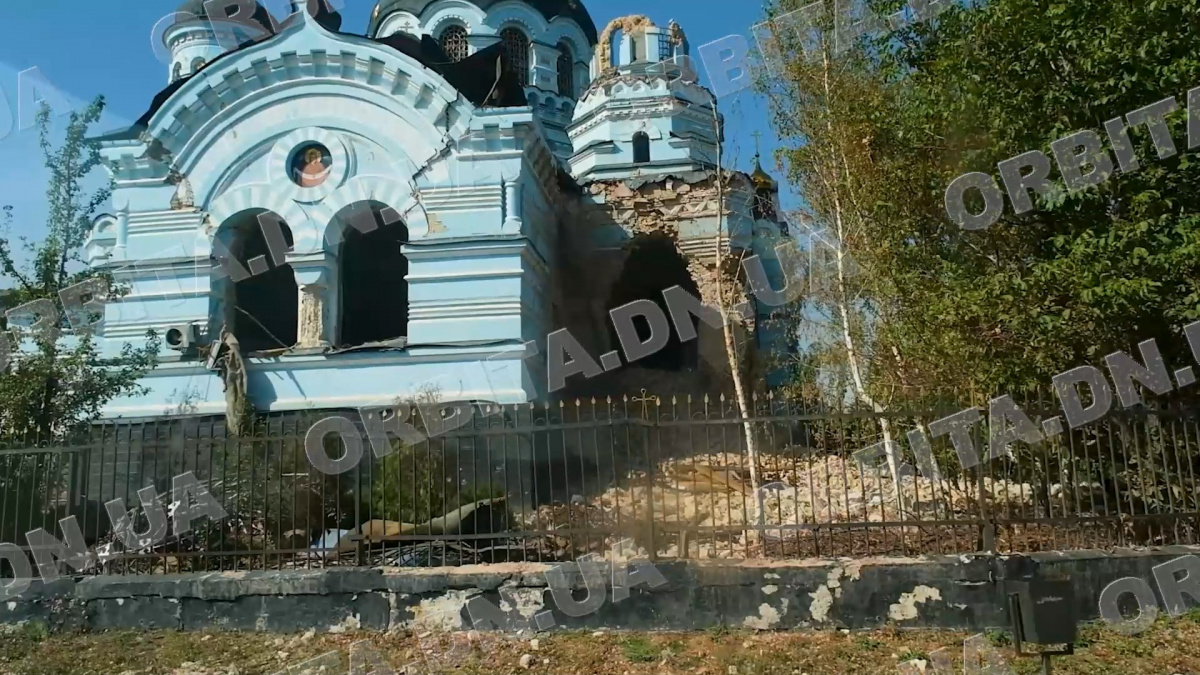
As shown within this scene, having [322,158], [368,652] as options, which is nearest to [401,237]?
[322,158]

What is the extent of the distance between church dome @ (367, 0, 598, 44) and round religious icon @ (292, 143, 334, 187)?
11185 mm

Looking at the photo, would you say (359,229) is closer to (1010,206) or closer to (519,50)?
(1010,206)

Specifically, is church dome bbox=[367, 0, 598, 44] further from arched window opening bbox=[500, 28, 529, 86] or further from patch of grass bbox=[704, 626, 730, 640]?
patch of grass bbox=[704, 626, 730, 640]

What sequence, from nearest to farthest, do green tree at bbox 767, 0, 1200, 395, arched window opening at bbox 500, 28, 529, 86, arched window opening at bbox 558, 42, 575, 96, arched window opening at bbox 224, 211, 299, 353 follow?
1. green tree at bbox 767, 0, 1200, 395
2. arched window opening at bbox 224, 211, 299, 353
3. arched window opening at bbox 500, 28, 529, 86
4. arched window opening at bbox 558, 42, 575, 96

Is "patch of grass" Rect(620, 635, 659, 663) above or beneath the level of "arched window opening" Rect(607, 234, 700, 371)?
beneath

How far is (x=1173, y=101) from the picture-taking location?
21.9 feet

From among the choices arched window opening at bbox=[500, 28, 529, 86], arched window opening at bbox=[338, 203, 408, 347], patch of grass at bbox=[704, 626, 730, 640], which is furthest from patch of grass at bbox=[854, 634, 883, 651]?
arched window opening at bbox=[500, 28, 529, 86]

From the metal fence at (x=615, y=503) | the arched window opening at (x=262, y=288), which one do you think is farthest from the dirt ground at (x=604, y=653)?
the arched window opening at (x=262, y=288)

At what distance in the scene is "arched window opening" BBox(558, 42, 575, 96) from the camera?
82.7 ft

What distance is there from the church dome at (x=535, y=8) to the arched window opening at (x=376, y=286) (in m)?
10.3

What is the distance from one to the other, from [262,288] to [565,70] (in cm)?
1222

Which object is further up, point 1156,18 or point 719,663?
point 1156,18

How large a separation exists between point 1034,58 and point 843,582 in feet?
13.8

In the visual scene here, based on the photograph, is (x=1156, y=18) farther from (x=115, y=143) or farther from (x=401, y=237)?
(x=115, y=143)
